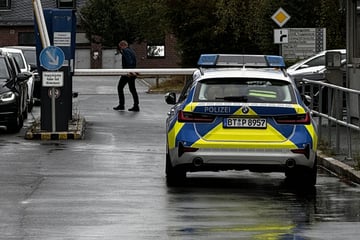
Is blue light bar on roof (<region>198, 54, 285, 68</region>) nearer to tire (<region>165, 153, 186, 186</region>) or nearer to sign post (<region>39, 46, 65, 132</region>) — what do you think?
tire (<region>165, 153, 186, 186</region>)

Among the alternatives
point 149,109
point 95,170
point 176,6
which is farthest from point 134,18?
point 95,170

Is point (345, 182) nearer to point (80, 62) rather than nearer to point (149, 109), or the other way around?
point (149, 109)

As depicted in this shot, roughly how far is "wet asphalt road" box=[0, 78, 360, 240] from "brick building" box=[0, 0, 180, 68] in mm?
59606

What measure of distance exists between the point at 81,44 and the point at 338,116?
63.6m

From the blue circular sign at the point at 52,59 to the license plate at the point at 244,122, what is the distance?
27.2 ft

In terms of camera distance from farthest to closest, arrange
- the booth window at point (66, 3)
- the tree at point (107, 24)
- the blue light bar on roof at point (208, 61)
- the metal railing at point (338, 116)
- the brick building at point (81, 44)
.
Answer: the booth window at point (66, 3)
the brick building at point (81, 44)
the tree at point (107, 24)
the metal railing at point (338, 116)
the blue light bar on roof at point (208, 61)

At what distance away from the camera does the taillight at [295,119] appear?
13.8 meters

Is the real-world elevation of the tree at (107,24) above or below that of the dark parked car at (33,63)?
above

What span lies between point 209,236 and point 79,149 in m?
9.38

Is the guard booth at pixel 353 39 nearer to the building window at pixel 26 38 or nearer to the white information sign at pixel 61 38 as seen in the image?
the white information sign at pixel 61 38

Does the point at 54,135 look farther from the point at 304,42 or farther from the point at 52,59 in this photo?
the point at 304,42

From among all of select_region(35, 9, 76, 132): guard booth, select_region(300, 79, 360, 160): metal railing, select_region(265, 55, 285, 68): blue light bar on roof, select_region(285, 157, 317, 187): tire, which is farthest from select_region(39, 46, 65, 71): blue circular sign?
select_region(285, 157, 317, 187): tire

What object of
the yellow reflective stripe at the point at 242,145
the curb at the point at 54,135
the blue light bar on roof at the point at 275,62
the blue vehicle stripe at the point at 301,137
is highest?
the blue light bar on roof at the point at 275,62

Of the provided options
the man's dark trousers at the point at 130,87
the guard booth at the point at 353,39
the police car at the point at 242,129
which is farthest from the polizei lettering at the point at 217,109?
the man's dark trousers at the point at 130,87
